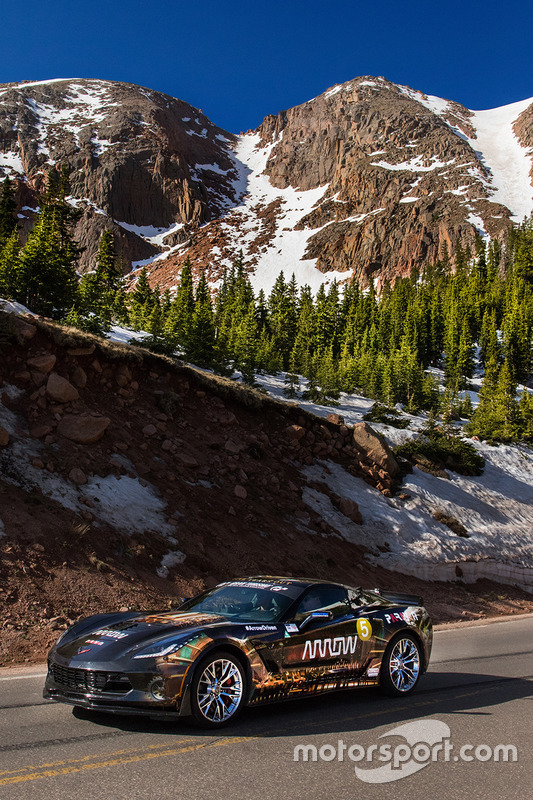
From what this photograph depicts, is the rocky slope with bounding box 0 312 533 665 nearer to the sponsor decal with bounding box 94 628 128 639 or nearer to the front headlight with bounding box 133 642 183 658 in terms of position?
the sponsor decal with bounding box 94 628 128 639

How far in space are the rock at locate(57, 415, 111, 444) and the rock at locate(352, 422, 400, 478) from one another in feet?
34.9

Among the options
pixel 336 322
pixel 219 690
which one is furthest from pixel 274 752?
pixel 336 322

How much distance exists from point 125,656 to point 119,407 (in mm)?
11123

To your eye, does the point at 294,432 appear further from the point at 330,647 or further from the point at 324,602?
the point at 330,647

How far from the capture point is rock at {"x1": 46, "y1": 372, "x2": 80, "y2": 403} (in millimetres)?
13859

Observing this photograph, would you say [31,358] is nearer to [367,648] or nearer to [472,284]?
[367,648]

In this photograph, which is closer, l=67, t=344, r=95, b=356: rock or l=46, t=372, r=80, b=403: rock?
l=46, t=372, r=80, b=403: rock

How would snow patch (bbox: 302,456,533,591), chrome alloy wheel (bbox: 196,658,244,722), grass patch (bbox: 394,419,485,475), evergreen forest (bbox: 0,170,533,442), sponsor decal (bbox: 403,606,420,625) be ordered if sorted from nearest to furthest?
chrome alloy wheel (bbox: 196,658,244,722) → sponsor decal (bbox: 403,606,420,625) → snow patch (bbox: 302,456,533,591) → grass patch (bbox: 394,419,485,475) → evergreen forest (bbox: 0,170,533,442)

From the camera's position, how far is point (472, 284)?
349 ft

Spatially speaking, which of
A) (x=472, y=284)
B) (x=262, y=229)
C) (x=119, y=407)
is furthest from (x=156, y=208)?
(x=119, y=407)

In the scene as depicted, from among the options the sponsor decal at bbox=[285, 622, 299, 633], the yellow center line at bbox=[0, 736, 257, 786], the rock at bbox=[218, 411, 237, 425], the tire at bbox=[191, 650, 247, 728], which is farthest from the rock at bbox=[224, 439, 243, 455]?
the yellow center line at bbox=[0, 736, 257, 786]

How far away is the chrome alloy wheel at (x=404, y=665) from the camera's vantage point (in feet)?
21.5

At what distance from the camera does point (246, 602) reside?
6094 millimetres

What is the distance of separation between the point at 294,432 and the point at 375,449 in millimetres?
3649
